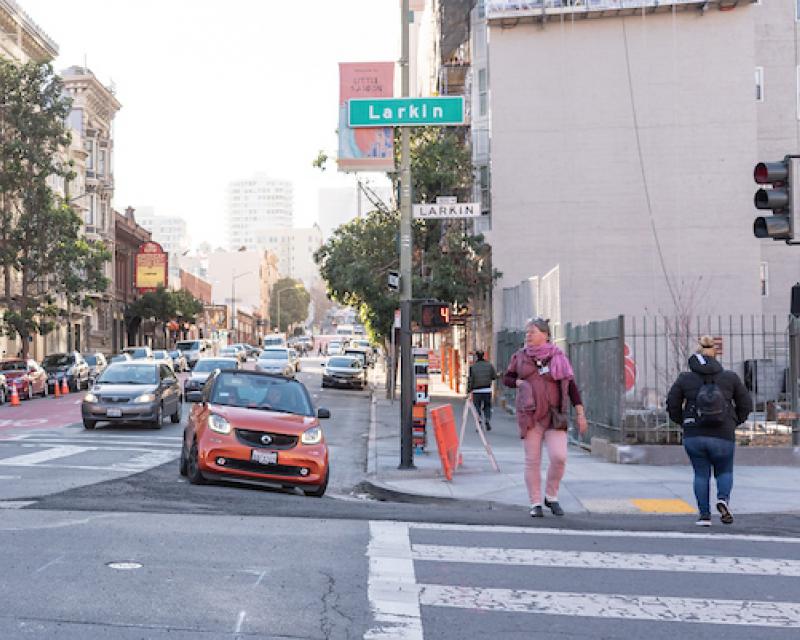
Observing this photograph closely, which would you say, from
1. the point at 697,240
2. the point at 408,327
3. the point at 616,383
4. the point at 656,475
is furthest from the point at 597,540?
the point at 697,240

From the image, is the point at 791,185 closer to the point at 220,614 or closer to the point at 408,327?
the point at 408,327

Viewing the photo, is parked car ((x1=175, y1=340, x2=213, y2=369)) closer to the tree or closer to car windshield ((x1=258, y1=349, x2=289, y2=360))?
car windshield ((x1=258, y1=349, x2=289, y2=360))

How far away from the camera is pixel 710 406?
9.82 meters

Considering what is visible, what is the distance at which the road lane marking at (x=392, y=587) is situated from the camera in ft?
18.8

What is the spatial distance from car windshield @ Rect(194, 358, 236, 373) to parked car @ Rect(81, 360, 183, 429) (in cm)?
1313

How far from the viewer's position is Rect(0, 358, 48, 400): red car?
117ft

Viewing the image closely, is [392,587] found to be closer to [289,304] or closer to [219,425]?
[219,425]

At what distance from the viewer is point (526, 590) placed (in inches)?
268

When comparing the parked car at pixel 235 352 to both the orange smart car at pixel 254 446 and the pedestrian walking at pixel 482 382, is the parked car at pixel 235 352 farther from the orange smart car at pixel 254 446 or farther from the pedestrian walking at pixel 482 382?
the orange smart car at pixel 254 446

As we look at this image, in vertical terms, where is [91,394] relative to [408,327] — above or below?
below

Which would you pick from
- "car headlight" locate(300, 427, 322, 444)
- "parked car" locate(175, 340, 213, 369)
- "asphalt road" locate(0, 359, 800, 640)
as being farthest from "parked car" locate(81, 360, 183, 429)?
"parked car" locate(175, 340, 213, 369)

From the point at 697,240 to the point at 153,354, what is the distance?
29015 mm

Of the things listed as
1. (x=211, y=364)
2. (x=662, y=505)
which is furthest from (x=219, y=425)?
(x=211, y=364)

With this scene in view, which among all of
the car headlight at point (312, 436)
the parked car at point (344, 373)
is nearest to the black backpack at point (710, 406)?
the car headlight at point (312, 436)
